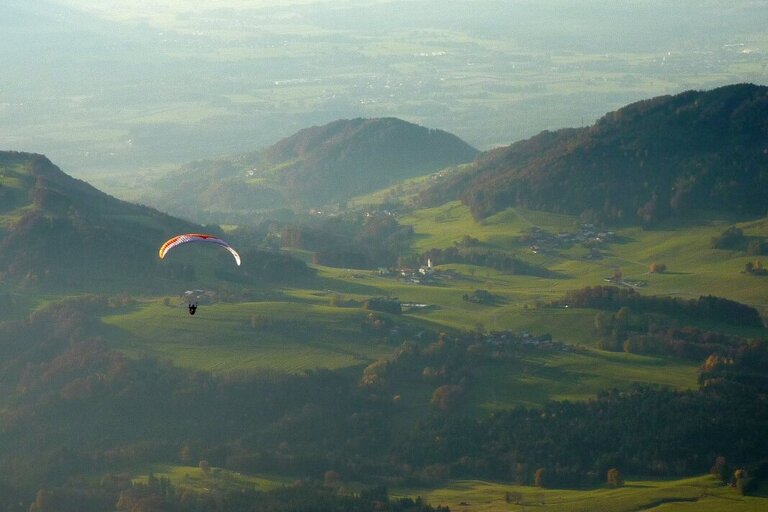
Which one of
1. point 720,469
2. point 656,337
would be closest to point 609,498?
point 720,469

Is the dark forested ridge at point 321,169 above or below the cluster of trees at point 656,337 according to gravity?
above

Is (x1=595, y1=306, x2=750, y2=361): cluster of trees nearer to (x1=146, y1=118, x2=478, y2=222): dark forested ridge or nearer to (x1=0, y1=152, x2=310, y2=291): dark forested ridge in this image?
(x1=0, y1=152, x2=310, y2=291): dark forested ridge

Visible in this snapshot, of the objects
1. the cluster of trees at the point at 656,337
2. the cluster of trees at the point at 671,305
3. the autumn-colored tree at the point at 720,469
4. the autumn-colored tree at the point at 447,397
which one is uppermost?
the cluster of trees at the point at 671,305

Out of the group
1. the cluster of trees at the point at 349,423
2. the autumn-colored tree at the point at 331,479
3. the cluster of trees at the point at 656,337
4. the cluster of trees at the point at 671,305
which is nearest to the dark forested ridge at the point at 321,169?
the cluster of trees at the point at 671,305

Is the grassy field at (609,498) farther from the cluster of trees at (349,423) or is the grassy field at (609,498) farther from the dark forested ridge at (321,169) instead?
the dark forested ridge at (321,169)

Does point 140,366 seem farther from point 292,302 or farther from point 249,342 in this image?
point 292,302

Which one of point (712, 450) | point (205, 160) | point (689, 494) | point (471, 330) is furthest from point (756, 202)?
point (205, 160)
